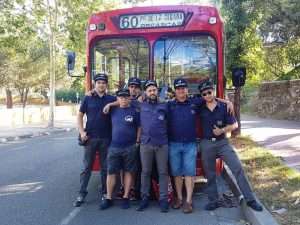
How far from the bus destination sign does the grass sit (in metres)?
3.12

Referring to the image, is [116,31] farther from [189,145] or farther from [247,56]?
Result: [247,56]

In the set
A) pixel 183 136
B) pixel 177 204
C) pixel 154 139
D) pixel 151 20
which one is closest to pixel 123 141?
pixel 154 139

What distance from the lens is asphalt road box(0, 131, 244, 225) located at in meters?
6.76

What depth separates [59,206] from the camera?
24.9 ft

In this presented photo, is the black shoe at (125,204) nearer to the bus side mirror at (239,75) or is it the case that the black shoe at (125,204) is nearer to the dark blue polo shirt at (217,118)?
the dark blue polo shirt at (217,118)

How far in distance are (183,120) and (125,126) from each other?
866 millimetres

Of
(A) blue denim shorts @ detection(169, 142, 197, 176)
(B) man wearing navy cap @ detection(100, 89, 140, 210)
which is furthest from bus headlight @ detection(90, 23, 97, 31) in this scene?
(A) blue denim shorts @ detection(169, 142, 197, 176)

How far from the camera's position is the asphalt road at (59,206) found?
22.2 ft

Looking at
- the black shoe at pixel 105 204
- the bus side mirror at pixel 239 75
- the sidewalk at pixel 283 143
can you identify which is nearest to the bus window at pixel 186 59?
the bus side mirror at pixel 239 75

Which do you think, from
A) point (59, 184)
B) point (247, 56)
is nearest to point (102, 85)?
point (59, 184)

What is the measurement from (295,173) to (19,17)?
18139mm

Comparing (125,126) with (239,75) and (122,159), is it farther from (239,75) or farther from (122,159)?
(239,75)

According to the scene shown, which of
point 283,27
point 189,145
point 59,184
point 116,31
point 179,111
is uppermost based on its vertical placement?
point 283,27

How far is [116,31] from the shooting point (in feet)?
28.3
